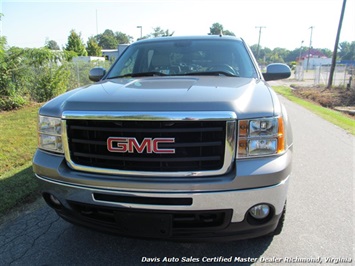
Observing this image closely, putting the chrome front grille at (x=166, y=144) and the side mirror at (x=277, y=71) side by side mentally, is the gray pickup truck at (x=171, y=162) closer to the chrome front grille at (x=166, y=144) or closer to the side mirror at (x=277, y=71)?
the chrome front grille at (x=166, y=144)

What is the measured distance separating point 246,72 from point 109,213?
2.07 meters

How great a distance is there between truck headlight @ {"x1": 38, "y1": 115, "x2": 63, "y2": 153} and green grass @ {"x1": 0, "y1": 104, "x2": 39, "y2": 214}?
1470 millimetres

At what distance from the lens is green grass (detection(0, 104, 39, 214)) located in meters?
3.72

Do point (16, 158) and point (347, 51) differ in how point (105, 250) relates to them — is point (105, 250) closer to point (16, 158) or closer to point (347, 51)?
point (16, 158)

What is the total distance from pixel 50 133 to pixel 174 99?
3.41ft

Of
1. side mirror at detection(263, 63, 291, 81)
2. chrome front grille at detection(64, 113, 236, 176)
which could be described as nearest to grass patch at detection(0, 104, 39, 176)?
chrome front grille at detection(64, 113, 236, 176)

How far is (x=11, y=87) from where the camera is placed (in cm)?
899

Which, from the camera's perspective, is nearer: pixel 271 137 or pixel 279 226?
pixel 271 137

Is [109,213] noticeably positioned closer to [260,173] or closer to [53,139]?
[53,139]

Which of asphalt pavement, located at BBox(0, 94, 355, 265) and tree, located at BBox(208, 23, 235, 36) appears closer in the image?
asphalt pavement, located at BBox(0, 94, 355, 265)

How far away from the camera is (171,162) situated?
2.14 metres

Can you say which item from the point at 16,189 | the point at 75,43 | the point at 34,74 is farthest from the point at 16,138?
the point at 75,43

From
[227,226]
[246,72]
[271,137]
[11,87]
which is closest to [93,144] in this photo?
[227,226]

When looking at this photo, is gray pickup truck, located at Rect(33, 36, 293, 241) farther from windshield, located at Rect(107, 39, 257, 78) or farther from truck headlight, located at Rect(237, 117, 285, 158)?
windshield, located at Rect(107, 39, 257, 78)
